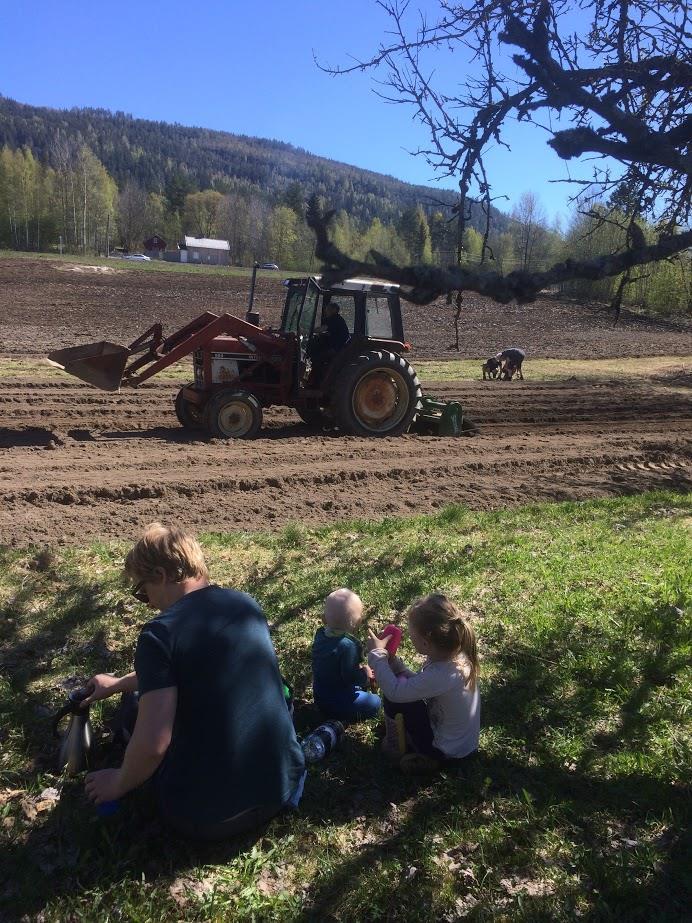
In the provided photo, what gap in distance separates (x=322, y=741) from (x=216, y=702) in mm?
940

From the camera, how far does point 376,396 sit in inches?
421

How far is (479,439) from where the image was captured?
1064 centimetres

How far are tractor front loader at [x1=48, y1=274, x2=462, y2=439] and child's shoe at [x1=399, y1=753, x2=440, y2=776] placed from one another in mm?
7114

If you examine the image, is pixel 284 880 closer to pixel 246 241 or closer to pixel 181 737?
pixel 181 737

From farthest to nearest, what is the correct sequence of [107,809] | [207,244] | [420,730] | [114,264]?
[207,244], [114,264], [420,730], [107,809]

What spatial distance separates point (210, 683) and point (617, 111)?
2.97 m

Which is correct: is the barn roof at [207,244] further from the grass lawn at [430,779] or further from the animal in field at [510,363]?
the grass lawn at [430,779]

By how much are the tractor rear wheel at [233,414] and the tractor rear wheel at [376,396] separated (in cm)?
121

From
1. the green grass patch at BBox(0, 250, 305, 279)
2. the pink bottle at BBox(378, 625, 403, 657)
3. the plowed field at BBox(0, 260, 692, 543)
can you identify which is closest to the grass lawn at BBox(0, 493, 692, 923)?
the pink bottle at BBox(378, 625, 403, 657)

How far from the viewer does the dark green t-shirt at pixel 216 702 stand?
8.25ft

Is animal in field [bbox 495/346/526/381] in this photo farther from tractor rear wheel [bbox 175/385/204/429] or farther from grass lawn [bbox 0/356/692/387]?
tractor rear wheel [bbox 175/385/204/429]

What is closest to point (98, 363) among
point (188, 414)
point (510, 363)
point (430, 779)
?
point (188, 414)

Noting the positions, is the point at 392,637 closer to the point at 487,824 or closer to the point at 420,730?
the point at 420,730

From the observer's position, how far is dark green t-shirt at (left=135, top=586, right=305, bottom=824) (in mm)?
2514
